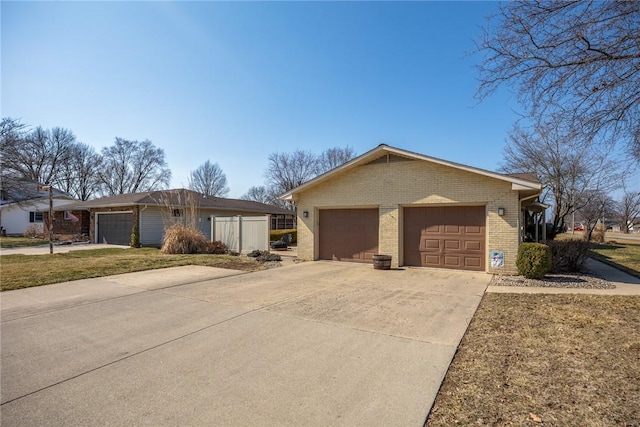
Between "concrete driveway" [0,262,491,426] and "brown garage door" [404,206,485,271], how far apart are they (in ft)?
10.6

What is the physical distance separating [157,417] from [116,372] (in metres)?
1.19

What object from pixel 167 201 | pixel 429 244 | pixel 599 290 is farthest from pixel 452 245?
pixel 167 201

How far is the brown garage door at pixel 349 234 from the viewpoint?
493 inches

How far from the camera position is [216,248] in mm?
15797

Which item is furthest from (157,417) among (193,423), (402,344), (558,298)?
(558,298)

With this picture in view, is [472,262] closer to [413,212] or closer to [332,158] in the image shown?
[413,212]

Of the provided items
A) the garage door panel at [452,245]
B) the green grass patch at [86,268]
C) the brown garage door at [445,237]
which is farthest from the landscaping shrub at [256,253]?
the garage door panel at [452,245]

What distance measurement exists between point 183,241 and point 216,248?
5.02 ft

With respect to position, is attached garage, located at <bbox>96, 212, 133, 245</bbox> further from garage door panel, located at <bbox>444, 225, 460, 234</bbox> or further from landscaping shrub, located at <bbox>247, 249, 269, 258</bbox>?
garage door panel, located at <bbox>444, 225, 460, 234</bbox>

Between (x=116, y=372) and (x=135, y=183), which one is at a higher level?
(x=135, y=183)

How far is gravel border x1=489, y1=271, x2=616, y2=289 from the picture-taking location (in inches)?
324

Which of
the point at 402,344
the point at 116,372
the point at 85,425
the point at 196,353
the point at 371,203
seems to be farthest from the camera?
the point at 371,203

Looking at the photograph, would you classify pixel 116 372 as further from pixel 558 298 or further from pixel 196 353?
pixel 558 298

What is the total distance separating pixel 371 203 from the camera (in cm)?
1224
